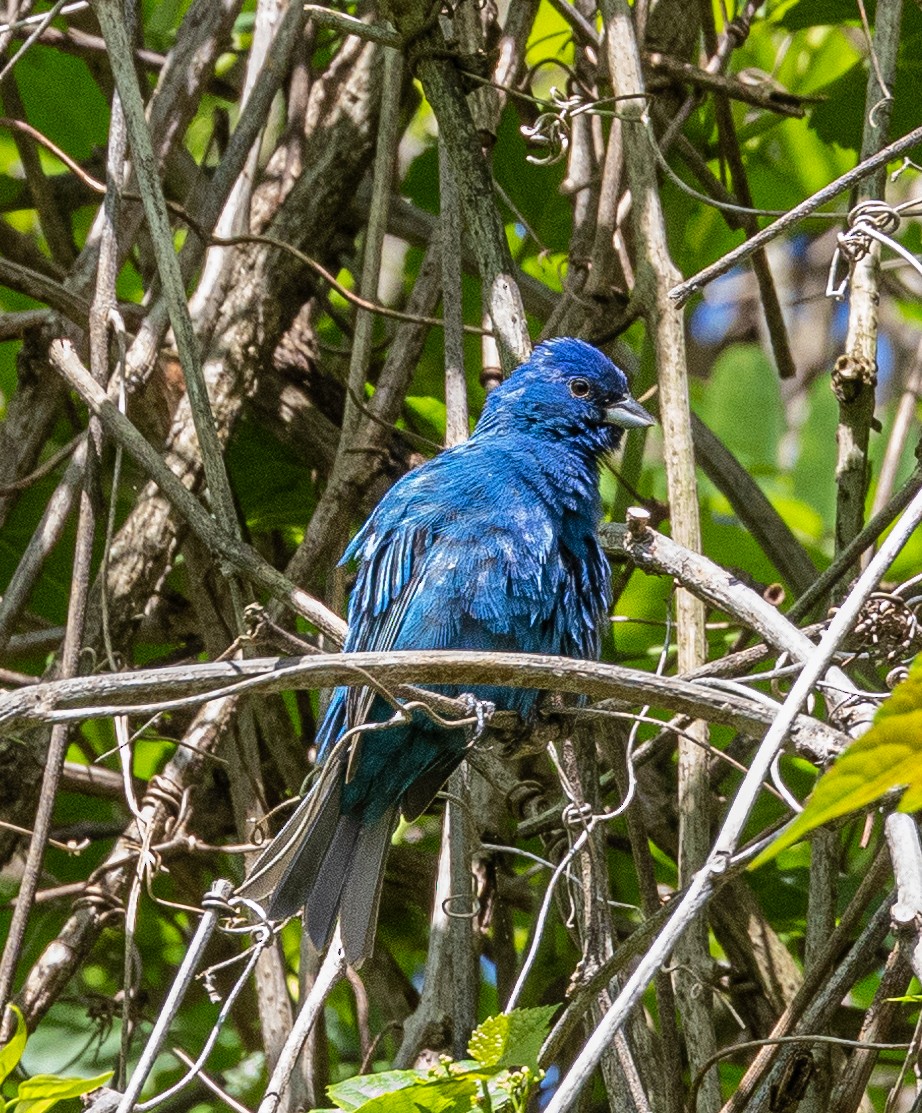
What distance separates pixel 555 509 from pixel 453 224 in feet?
2.61

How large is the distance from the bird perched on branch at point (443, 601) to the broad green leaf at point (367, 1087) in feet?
3.77

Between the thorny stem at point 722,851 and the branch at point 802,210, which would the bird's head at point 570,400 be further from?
the thorny stem at point 722,851

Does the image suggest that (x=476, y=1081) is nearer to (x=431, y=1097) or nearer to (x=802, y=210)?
(x=431, y=1097)

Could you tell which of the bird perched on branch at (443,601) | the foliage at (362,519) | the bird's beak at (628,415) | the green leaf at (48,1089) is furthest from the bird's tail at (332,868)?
the bird's beak at (628,415)

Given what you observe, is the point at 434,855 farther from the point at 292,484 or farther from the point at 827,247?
the point at 827,247

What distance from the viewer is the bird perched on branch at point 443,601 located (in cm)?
359

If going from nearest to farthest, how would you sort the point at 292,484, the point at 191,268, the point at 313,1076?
the point at 313,1076 < the point at 191,268 < the point at 292,484

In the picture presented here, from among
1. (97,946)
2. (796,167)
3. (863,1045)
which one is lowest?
(97,946)

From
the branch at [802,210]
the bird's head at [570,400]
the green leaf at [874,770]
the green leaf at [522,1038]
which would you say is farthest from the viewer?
the bird's head at [570,400]

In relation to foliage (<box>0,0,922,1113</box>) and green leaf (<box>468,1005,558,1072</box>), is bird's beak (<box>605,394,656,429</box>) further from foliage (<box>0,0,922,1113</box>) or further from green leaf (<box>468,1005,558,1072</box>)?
green leaf (<box>468,1005,558,1072</box>)

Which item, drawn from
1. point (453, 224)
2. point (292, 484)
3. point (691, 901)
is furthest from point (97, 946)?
point (691, 901)

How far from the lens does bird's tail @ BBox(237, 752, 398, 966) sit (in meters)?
3.35

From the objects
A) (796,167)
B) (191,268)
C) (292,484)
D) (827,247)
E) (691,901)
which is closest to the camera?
(691,901)

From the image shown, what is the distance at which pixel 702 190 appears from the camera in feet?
15.3
